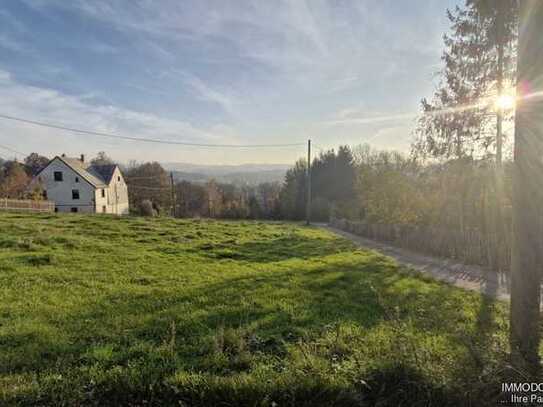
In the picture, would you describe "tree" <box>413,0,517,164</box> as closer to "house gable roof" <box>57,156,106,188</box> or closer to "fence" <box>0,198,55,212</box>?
"fence" <box>0,198,55,212</box>

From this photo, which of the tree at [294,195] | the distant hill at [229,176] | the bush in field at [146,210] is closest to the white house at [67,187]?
the bush in field at [146,210]

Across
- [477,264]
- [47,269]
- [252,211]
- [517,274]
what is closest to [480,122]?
[477,264]

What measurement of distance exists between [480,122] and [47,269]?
16.8 metres

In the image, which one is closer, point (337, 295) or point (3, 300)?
point (3, 300)

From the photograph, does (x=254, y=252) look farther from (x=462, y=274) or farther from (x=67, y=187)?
(x=67, y=187)

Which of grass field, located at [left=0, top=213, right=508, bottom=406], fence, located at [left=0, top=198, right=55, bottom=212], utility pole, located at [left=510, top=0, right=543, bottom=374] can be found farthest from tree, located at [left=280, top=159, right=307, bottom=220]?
utility pole, located at [left=510, top=0, right=543, bottom=374]

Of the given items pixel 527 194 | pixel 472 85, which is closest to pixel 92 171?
pixel 472 85

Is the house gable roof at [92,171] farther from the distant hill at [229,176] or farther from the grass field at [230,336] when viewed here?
the grass field at [230,336]

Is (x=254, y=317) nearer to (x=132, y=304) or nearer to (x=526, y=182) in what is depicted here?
(x=132, y=304)

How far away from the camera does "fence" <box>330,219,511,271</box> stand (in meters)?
10.4

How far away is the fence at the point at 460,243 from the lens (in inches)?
409

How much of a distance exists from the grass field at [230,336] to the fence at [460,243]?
3912 mm

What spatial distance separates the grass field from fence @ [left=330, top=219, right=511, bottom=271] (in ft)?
12.8

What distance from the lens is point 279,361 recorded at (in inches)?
126
